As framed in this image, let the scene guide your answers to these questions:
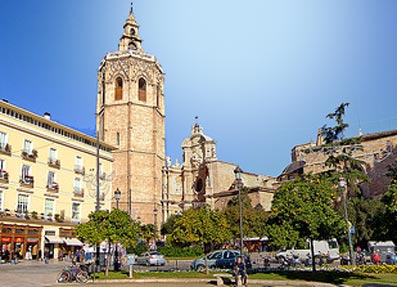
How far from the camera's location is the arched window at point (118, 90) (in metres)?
60.5

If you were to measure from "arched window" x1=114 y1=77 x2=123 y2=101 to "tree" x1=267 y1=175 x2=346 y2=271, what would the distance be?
4672cm

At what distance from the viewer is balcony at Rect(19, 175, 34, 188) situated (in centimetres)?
3308

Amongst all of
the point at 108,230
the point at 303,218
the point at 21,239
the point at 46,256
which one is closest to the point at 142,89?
the point at 21,239

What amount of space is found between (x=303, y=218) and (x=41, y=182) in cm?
2628

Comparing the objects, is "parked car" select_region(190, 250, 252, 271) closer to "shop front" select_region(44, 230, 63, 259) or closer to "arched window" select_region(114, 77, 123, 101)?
"shop front" select_region(44, 230, 63, 259)

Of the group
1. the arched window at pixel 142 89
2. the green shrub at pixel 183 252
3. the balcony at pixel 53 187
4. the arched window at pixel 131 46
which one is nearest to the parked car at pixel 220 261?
the green shrub at pixel 183 252

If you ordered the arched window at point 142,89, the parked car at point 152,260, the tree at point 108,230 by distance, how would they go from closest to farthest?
the tree at point 108,230 < the parked car at point 152,260 < the arched window at point 142,89

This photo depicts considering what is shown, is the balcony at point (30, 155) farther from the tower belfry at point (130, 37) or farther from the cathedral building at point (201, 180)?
the tower belfry at point (130, 37)

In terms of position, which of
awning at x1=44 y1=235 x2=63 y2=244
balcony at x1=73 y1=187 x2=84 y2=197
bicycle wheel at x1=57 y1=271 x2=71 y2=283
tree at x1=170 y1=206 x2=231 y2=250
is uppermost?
balcony at x1=73 y1=187 x2=84 y2=197

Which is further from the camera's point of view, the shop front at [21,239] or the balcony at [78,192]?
the balcony at [78,192]

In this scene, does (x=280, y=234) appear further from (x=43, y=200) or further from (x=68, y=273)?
(x=43, y=200)

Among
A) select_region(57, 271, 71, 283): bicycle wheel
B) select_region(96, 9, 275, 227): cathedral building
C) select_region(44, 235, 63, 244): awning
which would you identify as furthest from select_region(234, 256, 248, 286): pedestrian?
select_region(96, 9, 275, 227): cathedral building

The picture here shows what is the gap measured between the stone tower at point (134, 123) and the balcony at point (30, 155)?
20.3 metres

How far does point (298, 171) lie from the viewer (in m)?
58.2
